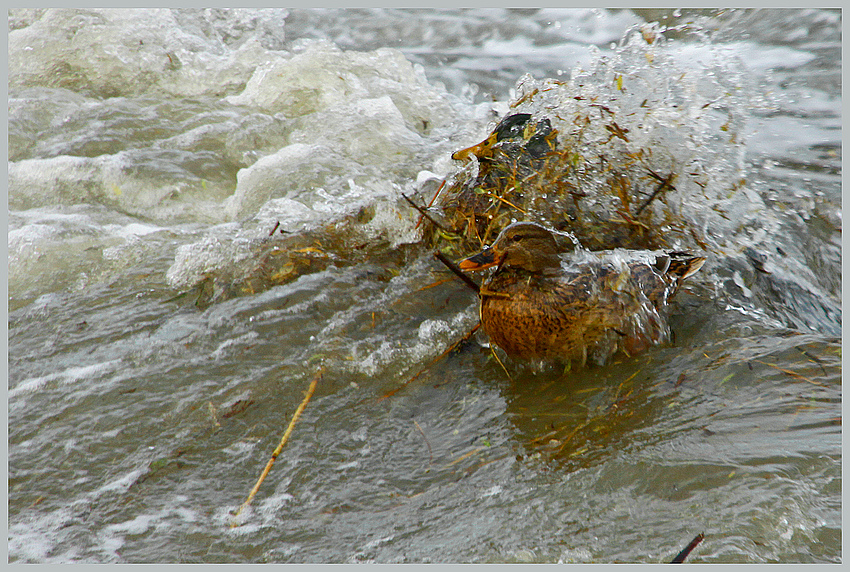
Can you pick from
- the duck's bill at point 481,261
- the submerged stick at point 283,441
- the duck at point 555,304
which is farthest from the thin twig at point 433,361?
the duck's bill at point 481,261

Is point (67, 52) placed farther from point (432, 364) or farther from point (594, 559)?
point (594, 559)

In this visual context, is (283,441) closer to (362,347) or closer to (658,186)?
(362,347)

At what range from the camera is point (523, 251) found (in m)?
2.94

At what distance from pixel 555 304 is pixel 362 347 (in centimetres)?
109

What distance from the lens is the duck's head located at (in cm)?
295

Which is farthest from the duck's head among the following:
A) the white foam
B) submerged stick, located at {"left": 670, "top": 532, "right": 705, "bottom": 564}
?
the white foam

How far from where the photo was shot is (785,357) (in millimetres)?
2857

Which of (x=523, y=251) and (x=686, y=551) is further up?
(x=523, y=251)

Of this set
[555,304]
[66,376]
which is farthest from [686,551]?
[66,376]

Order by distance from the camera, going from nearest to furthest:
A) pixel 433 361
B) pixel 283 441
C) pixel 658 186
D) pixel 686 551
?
pixel 686 551, pixel 283 441, pixel 433 361, pixel 658 186

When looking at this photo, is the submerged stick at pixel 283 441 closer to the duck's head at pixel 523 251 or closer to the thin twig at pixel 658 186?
the duck's head at pixel 523 251

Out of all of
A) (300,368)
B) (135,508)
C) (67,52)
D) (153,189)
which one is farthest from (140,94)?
(135,508)

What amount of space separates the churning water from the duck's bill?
509 millimetres

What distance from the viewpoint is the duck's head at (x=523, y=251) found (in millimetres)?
2949
